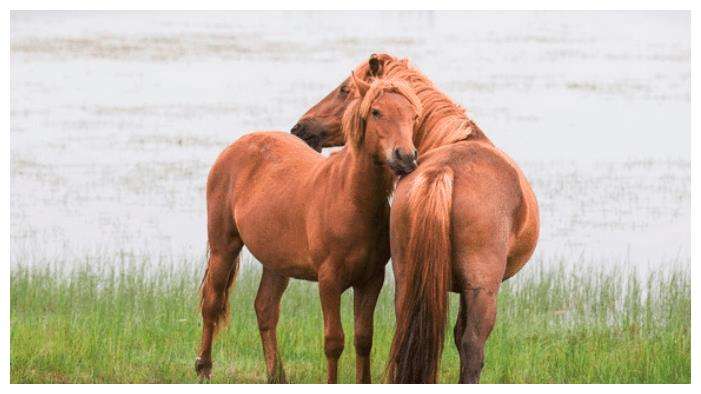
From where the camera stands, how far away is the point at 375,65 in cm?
762

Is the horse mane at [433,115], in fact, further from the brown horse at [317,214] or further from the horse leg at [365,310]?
the horse leg at [365,310]

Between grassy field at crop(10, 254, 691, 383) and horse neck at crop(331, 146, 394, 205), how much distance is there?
1490 millimetres

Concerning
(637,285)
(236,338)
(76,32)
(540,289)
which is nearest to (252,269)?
(236,338)

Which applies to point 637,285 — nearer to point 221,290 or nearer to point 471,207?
point 221,290

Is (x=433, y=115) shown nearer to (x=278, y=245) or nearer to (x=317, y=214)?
(x=317, y=214)

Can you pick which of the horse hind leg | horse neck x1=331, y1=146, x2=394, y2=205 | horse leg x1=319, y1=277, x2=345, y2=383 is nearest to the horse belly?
horse leg x1=319, y1=277, x2=345, y2=383

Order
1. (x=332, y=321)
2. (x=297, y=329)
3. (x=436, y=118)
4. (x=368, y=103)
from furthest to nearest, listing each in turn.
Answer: (x=297, y=329), (x=436, y=118), (x=332, y=321), (x=368, y=103)

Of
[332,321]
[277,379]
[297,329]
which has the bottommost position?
[297,329]

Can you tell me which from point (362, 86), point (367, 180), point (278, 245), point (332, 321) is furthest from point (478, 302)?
point (278, 245)

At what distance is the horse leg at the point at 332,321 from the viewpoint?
708 cm

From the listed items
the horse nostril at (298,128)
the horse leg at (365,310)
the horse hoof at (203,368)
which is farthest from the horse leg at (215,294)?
the horse leg at (365,310)

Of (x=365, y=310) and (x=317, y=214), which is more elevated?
(x=317, y=214)

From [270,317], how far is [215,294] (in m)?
0.43

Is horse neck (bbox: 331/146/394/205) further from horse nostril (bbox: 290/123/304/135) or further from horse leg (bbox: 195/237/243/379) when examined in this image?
horse leg (bbox: 195/237/243/379)
